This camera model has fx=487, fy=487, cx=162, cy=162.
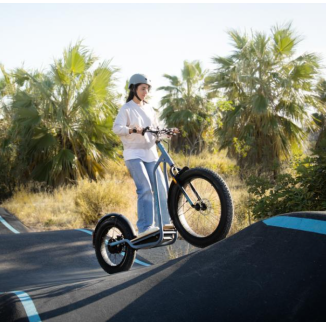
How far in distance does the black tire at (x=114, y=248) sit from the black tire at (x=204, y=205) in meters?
0.87

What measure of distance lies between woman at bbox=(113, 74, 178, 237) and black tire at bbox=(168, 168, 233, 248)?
0.35m

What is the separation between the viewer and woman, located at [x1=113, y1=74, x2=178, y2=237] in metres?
5.80

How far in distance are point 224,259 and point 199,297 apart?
0.67 metres

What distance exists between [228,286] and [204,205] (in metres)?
1.09

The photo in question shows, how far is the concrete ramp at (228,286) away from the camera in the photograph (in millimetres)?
3693

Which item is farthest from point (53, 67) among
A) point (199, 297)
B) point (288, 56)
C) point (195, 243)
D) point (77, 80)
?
point (199, 297)

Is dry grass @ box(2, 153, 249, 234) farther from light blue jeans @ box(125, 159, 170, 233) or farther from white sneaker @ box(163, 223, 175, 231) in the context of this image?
white sneaker @ box(163, 223, 175, 231)

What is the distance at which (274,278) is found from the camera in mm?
3986

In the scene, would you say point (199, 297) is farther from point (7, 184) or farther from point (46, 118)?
point (7, 184)

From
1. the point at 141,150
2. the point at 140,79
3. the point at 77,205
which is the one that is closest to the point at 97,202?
the point at 77,205

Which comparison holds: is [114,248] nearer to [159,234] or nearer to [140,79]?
[159,234]

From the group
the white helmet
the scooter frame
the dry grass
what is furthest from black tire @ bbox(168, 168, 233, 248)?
the dry grass

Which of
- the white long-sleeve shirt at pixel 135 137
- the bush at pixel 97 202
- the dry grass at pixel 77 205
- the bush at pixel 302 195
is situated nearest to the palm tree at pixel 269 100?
the dry grass at pixel 77 205

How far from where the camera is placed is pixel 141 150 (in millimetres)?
5973
